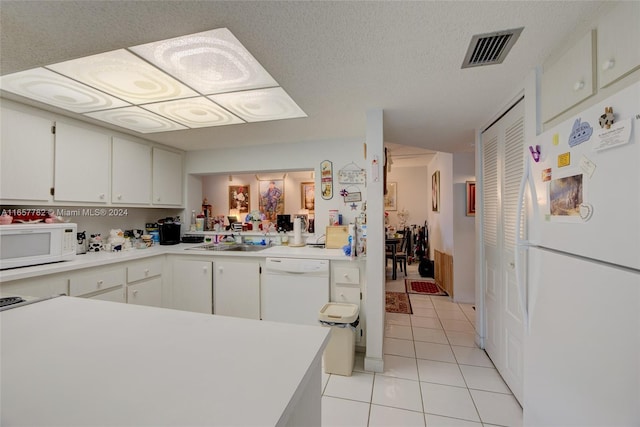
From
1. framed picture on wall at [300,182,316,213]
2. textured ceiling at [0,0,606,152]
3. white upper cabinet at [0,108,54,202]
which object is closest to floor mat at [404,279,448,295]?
framed picture on wall at [300,182,316,213]

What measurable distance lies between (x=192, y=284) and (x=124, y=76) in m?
2.10

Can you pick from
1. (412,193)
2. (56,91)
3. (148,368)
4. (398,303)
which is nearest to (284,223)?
(398,303)

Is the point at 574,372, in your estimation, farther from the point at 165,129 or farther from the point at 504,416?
the point at 165,129

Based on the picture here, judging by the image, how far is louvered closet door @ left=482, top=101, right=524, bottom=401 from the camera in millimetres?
1732

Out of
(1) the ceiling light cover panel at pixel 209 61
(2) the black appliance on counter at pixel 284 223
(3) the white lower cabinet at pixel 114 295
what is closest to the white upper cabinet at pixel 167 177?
(3) the white lower cabinet at pixel 114 295

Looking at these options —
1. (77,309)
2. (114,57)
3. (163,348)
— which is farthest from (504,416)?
(114,57)

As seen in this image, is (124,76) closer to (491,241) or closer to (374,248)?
(374,248)

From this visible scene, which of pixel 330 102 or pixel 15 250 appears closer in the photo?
pixel 15 250

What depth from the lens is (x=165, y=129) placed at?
2.68 meters

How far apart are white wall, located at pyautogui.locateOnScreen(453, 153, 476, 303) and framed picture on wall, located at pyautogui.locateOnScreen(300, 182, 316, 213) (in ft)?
8.61

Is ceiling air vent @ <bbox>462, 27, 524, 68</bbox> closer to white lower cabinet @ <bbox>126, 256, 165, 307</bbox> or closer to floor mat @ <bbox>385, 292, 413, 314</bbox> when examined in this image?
floor mat @ <bbox>385, 292, 413, 314</bbox>

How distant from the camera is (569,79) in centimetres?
121

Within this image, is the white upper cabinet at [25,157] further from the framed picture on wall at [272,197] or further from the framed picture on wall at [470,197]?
the framed picture on wall at [470,197]

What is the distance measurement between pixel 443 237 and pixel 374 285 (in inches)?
110
